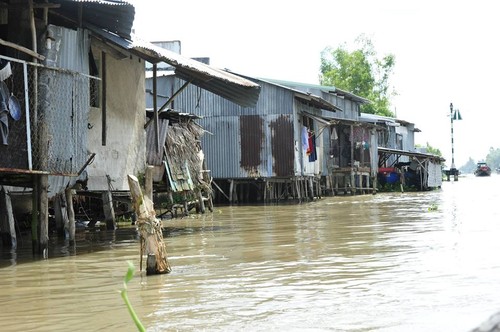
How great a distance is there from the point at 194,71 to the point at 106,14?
2120 millimetres

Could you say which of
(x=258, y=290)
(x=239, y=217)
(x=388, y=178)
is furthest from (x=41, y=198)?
(x=388, y=178)

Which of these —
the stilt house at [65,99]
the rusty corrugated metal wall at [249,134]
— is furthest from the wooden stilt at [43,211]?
the rusty corrugated metal wall at [249,134]

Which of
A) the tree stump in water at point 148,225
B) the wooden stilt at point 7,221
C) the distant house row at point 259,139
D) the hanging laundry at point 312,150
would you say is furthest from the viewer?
the hanging laundry at point 312,150

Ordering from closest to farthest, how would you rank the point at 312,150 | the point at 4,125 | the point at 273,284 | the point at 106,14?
the point at 273,284 < the point at 4,125 < the point at 106,14 < the point at 312,150

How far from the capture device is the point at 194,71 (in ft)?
41.2

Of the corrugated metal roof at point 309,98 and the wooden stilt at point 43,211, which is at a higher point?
the corrugated metal roof at point 309,98

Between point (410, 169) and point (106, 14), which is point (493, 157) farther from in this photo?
point (106, 14)

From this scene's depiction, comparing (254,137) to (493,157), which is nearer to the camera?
(254,137)

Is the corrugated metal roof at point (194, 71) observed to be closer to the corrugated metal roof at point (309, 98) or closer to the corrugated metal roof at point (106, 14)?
the corrugated metal roof at point (106, 14)

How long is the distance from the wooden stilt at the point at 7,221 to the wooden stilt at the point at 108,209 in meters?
2.57

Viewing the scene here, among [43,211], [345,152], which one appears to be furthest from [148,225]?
→ [345,152]

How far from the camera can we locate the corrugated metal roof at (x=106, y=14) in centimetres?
1033

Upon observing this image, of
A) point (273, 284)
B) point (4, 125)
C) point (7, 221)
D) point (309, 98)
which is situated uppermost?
point (309, 98)

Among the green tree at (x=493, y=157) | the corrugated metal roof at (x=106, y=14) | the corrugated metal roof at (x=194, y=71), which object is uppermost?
the green tree at (x=493, y=157)
